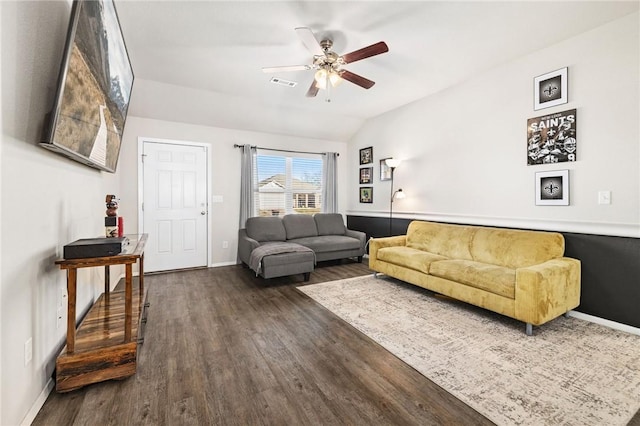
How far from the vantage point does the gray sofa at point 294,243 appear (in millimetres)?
3791

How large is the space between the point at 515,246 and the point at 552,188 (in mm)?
744

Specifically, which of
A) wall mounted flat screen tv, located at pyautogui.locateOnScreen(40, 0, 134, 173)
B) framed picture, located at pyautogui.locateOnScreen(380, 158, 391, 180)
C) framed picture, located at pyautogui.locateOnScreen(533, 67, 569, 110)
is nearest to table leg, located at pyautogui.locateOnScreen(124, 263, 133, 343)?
wall mounted flat screen tv, located at pyautogui.locateOnScreen(40, 0, 134, 173)

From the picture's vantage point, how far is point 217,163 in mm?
4977

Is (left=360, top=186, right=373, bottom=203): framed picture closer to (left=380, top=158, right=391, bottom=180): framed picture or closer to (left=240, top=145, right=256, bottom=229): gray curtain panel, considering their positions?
(left=380, top=158, right=391, bottom=180): framed picture

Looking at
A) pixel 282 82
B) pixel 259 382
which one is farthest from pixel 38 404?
pixel 282 82

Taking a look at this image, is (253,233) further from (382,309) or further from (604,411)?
(604,411)

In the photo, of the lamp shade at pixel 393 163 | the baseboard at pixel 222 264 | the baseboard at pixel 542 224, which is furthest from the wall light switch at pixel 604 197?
the baseboard at pixel 222 264

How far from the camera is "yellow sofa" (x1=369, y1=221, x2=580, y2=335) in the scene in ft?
7.94

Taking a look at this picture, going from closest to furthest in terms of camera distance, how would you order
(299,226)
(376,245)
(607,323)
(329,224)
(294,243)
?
(607,323) → (376,245) → (294,243) → (299,226) → (329,224)

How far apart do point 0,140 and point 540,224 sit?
441 cm

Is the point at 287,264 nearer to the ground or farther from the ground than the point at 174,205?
nearer to the ground

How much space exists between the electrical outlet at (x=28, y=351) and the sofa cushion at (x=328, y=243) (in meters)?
3.43

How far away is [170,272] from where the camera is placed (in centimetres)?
454

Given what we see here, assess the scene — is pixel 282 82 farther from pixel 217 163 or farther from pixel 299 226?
pixel 299 226
